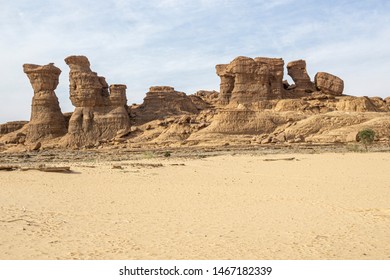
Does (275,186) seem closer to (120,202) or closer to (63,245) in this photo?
(120,202)

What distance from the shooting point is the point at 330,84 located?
5862cm

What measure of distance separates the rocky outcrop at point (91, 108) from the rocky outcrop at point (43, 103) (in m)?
2.49

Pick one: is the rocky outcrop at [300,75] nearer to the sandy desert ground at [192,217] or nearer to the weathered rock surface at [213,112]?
the weathered rock surface at [213,112]

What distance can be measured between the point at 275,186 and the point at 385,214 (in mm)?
4821

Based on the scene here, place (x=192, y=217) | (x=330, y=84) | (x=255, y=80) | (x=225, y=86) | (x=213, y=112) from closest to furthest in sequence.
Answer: (x=192, y=217) → (x=213, y=112) → (x=255, y=80) → (x=330, y=84) → (x=225, y=86)

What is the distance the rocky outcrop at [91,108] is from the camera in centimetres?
5322

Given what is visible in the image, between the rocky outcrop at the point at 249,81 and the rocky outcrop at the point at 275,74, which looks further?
the rocky outcrop at the point at 275,74

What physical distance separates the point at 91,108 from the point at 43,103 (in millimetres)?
6288

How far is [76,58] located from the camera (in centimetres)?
5481

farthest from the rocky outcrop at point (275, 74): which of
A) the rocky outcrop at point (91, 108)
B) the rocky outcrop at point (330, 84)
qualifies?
the rocky outcrop at point (91, 108)

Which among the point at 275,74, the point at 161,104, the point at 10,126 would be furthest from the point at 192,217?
the point at 10,126

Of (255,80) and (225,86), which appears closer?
(255,80)

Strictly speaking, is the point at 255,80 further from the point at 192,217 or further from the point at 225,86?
the point at 192,217

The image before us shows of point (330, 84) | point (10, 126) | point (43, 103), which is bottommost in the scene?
point (10, 126)
